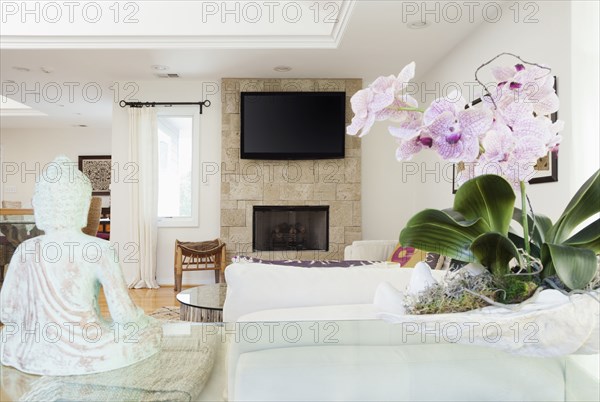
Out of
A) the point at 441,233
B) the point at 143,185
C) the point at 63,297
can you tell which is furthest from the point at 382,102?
the point at 143,185

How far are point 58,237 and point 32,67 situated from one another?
564 centimetres

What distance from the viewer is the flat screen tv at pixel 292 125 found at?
566 cm

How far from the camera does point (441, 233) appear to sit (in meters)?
0.68

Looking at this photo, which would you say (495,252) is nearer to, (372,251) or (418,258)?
(418,258)

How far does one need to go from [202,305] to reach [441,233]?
2.29m

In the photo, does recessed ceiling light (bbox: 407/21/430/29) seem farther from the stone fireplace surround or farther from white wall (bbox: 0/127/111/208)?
white wall (bbox: 0/127/111/208)

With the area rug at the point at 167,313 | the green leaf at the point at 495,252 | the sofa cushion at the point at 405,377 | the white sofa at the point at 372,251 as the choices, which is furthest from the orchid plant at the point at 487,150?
the white sofa at the point at 372,251

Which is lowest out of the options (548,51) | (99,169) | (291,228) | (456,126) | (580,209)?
(291,228)

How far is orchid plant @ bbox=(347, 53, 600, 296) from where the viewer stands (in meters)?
0.62

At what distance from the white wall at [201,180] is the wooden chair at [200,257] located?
0.28 m

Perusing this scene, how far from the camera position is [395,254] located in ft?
13.7

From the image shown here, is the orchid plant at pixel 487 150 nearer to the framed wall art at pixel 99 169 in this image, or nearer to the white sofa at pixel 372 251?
the white sofa at pixel 372 251

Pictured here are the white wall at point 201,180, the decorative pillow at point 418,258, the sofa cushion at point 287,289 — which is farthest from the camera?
the white wall at point 201,180

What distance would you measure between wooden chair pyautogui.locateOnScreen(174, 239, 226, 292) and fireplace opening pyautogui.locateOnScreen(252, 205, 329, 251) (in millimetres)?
461
